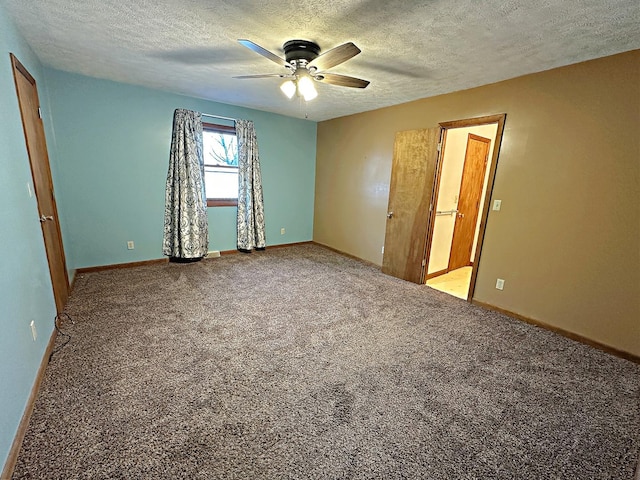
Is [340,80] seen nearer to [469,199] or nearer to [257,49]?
[257,49]


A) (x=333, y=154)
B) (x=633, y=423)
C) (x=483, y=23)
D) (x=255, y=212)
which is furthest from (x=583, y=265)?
(x=255, y=212)

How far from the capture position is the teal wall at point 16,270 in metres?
1.37

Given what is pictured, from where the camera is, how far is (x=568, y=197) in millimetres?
2490

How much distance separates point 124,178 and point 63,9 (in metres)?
2.16

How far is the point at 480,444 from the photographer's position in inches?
58.7

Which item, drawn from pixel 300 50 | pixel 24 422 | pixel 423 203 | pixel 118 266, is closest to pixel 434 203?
pixel 423 203

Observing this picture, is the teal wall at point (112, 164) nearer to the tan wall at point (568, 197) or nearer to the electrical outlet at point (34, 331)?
the electrical outlet at point (34, 331)

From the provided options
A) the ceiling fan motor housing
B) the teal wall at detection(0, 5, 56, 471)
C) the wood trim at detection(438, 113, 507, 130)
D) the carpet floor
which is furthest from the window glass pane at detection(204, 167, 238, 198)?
the wood trim at detection(438, 113, 507, 130)

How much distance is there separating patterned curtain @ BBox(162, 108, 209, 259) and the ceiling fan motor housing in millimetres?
2360

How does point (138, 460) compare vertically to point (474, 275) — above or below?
below

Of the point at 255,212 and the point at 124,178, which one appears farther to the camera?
the point at 255,212

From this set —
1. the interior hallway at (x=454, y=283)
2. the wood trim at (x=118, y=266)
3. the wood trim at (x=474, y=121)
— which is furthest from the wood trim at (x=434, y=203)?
the wood trim at (x=118, y=266)

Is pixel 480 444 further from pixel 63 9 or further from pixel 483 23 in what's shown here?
pixel 63 9

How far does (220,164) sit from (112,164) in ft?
4.68
